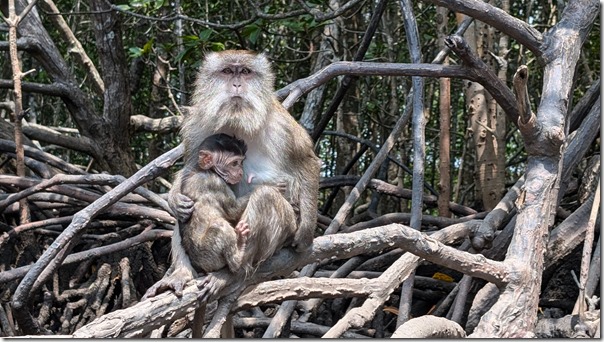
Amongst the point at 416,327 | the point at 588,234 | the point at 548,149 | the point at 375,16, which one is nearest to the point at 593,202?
the point at 588,234

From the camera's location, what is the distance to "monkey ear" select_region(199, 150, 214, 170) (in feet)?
14.7

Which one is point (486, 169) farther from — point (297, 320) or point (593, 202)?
point (297, 320)

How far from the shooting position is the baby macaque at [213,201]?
14.2 ft

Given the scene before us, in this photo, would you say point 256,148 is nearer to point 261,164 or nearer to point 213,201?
point 261,164

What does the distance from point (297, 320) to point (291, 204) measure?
1.58m

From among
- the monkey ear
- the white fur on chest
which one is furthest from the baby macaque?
the white fur on chest

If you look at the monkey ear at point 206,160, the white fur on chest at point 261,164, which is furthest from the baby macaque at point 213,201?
the white fur on chest at point 261,164

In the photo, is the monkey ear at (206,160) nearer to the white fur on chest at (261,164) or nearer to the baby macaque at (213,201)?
the baby macaque at (213,201)

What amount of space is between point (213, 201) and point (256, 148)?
0.47 m

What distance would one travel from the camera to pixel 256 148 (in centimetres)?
479

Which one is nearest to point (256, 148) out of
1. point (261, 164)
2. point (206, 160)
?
point (261, 164)

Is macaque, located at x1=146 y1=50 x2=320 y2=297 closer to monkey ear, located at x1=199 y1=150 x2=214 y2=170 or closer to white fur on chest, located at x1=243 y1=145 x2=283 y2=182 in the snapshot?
white fur on chest, located at x1=243 y1=145 x2=283 y2=182

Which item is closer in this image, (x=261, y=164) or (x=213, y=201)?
(x=213, y=201)

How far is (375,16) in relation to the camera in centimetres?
716
